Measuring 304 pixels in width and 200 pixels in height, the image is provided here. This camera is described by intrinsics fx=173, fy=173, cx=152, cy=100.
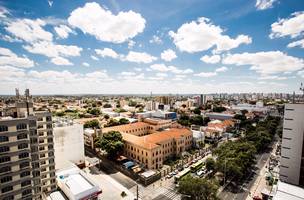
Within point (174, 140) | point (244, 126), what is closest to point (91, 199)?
point (174, 140)

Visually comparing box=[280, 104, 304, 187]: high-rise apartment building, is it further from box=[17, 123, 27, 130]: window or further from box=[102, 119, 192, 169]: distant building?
box=[17, 123, 27, 130]: window

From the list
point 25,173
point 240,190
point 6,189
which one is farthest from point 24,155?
point 240,190

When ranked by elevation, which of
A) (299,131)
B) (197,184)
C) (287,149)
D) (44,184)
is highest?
(299,131)

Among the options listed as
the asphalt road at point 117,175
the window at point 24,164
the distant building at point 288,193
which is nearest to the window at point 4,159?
the window at point 24,164

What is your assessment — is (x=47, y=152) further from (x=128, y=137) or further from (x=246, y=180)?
(x=246, y=180)

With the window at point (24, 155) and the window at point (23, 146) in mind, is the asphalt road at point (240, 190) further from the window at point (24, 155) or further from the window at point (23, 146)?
the window at point (23, 146)
